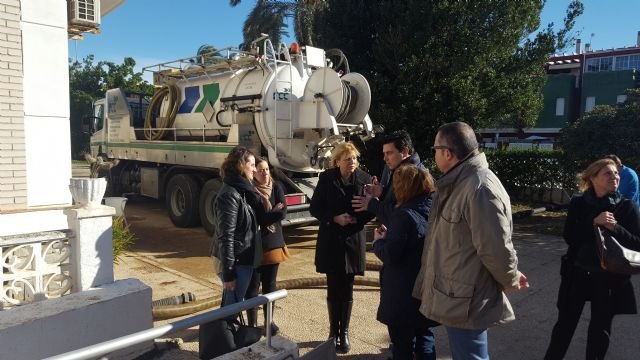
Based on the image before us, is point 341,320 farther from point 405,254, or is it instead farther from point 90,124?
point 90,124

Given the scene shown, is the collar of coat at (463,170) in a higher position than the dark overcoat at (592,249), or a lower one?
higher

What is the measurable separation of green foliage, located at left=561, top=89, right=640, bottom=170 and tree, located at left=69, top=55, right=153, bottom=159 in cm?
2635

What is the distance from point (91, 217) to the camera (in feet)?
10.7

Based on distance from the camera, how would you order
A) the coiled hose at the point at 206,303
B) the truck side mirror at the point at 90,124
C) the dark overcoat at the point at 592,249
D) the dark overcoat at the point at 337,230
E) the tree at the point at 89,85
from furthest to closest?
1. the tree at the point at 89,85
2. the truck side mirror at the point at 90,124
3. the coiled hose at the point at 206,303
4. the dark overcoat at the point at 337,230
5. the dark overcoat at the point at 592,249

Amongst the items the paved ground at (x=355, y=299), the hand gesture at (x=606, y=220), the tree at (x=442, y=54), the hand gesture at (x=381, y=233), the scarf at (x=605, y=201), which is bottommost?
the paved ground at (x=355, y=299)

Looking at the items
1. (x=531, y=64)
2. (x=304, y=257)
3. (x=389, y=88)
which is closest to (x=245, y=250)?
(x=304, y=257)

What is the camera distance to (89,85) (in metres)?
33.4

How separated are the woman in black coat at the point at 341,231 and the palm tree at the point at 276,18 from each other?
1741cm

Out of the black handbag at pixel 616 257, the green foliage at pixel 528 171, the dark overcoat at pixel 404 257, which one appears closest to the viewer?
the dark overcoat at pixel 404 257

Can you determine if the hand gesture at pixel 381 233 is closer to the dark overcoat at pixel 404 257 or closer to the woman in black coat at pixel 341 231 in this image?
the dark overcoat at pixel 404 257

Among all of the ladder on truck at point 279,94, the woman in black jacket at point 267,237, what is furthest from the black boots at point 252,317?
the ladder on truck at point 279,94

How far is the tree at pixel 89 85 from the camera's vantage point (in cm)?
3098

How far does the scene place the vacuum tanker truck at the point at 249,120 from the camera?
7.14m

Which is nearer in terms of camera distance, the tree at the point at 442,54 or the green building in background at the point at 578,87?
the tree at the point at 442,54
